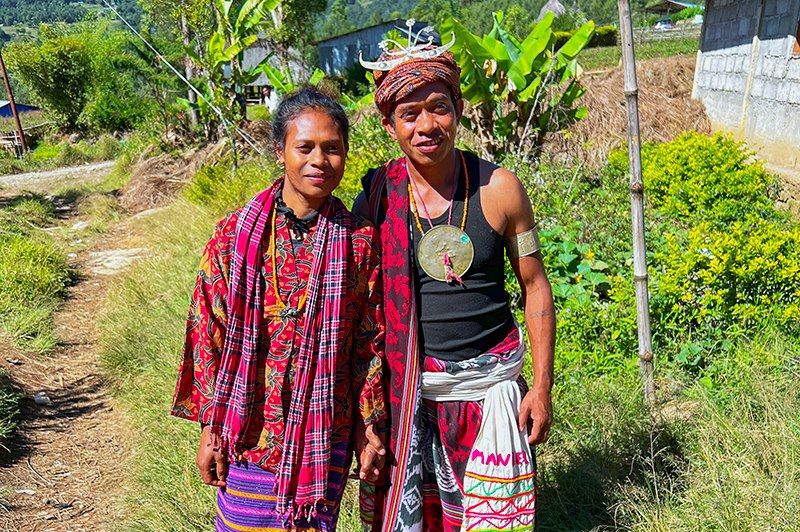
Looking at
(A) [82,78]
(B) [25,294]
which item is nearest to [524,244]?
Result: (B) [25,294]

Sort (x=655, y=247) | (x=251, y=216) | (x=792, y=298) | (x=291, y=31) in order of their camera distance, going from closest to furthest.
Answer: (x=251, y=216) < (x=792, y=298) < (x=655, y=247) < (x=291, y=31)

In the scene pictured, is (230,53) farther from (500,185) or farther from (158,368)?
(500,185)

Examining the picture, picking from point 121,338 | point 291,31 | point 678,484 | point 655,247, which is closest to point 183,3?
point 291,31

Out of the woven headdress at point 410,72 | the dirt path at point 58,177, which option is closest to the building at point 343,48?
the dirt path at point 58,177

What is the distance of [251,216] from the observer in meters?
1.77

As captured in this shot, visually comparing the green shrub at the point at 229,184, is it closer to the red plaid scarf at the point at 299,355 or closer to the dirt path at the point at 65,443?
the dirt path at the point at 65,443

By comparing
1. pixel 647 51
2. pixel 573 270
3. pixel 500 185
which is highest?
pixel 500 185

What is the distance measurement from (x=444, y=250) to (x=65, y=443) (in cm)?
329

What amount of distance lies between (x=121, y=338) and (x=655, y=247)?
152 inches

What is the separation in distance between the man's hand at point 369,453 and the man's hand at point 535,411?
40 centimetres

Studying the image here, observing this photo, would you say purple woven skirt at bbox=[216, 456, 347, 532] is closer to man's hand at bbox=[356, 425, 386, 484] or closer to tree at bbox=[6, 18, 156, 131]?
man's hand at bbox=[356, 425, 386, 484]

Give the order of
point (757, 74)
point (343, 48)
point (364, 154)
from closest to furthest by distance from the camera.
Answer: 1. point (364, 154)
2. point (757, 74)
3. point (343, 48)

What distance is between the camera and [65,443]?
161 inches

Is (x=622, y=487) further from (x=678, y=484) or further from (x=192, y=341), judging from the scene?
(x=192, y=341)
